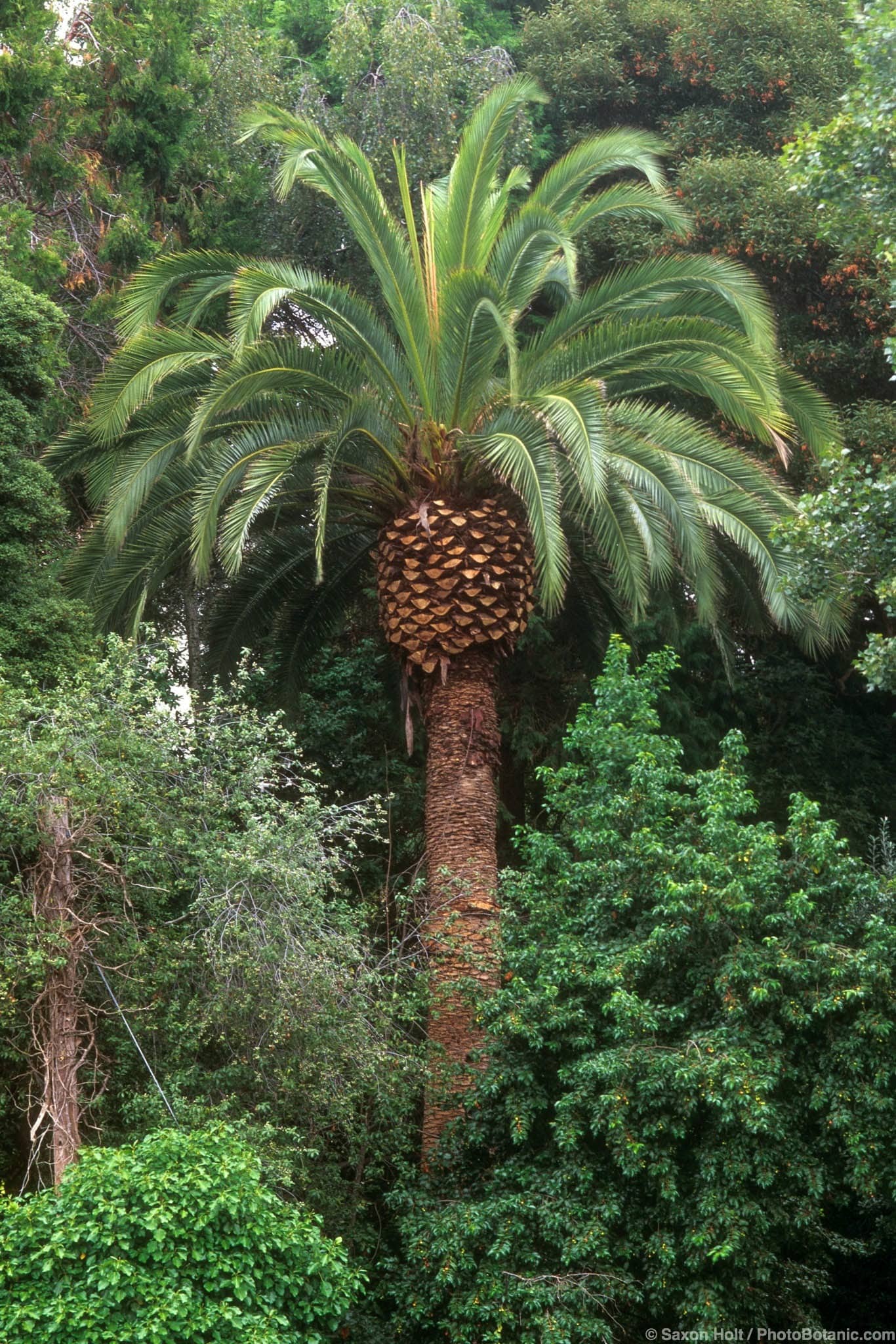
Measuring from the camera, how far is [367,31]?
18047 millimetres

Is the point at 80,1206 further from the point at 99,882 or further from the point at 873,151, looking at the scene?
the point at 873,151

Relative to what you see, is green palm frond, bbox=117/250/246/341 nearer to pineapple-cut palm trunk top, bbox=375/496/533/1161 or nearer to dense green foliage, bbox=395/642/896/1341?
pineapple-cut palm trunk top, bbox=375/496/533/1161

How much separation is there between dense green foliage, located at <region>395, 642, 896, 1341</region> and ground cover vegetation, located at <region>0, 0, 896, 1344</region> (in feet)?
0.15

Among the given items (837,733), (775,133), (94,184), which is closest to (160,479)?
(94,184)

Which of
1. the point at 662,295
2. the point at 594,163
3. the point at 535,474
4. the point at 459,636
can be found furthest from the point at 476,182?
the point at 459,636

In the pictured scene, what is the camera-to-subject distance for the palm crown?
11.6m

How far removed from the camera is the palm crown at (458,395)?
38.0 ft

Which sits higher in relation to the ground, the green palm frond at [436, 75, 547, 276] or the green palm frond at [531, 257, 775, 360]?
the green palm frond at [436, 75, 547, 276]

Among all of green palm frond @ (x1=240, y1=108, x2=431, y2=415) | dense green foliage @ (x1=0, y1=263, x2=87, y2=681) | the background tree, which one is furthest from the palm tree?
the background tree

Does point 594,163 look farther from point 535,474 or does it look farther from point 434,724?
point 434,724

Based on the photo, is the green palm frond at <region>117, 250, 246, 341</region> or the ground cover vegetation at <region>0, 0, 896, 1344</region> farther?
the green palm frond at <region>117, 250, 246, 341</region>

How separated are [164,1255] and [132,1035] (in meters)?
1.97

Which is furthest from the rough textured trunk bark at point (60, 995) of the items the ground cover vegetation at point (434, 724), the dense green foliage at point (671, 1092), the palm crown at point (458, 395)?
the palm crown at point (458, 395)

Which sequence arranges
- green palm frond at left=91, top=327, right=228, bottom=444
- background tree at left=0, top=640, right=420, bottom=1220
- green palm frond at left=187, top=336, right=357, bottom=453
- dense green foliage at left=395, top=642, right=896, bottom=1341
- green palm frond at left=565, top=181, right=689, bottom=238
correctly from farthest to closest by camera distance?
green palm frond at left=565, top=181, right=689, bottom=238
green palm frond at left=91, top=327, right=228, bottom=444
green palm frond at left=187, top=336, right=357, bottom=453
background tree at left=0, top=640, right=420, bottom=1220
dense green foliage at left=395, top=642, right=896, bottom=1341
